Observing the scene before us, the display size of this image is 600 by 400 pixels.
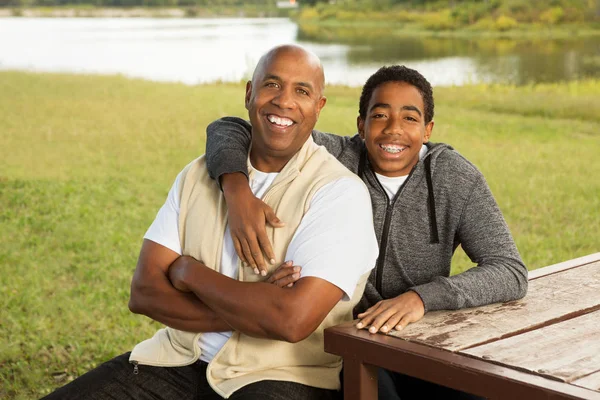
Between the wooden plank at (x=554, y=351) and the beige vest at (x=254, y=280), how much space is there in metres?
0.53

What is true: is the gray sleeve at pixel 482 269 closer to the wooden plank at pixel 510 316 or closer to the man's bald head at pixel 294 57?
the wooden plank at pixel 510 316

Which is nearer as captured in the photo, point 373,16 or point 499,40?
point 499,40

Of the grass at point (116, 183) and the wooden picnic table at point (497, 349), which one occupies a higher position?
the wooden picnic table at point (497, 349)

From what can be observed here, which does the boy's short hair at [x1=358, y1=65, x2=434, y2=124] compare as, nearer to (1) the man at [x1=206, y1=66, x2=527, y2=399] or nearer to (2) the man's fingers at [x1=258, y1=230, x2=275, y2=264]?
(1) the man at [x1=206, y1=66, x2=527, y2=399]

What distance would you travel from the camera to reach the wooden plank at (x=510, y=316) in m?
2.42

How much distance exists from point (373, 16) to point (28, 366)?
37.9m

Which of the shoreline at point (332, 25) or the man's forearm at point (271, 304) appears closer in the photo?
the man's forearm at point (271, 304)

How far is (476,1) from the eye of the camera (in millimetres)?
35625

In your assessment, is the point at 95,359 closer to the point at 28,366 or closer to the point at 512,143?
the point at 28,366

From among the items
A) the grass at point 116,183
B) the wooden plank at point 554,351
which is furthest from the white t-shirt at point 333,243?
the grass at point 116,183

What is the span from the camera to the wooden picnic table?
2.14 metres

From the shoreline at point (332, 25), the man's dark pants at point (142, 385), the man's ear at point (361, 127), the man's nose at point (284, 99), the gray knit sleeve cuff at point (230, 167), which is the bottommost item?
the man's dark pants at point (142, 385)

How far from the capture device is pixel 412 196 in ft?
9.82

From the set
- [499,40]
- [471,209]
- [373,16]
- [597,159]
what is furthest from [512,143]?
[373,16]
